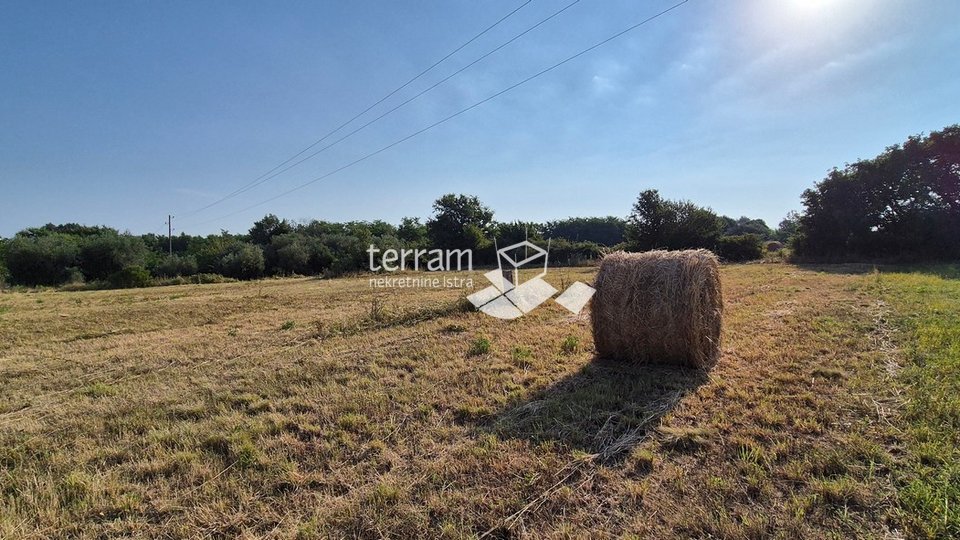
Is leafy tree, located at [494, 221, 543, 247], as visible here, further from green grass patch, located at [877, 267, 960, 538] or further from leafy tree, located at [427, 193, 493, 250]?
green grass patch, located at [877, 267, 960, 538]

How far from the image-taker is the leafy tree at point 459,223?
41.8 metres

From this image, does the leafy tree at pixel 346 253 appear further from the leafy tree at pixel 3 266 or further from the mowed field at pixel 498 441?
the mowed field at pixel 498 441

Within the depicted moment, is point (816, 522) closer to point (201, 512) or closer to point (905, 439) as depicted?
point (905, 439)

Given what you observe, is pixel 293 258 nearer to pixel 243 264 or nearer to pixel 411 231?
pixel 243 264

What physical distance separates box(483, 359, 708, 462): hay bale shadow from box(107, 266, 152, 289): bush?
33891 millimetres

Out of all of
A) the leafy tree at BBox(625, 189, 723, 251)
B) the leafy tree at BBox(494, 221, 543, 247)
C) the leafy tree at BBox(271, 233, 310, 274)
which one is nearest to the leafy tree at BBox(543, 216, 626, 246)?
the leafy tree at BBox(494, 221, 543, 247)

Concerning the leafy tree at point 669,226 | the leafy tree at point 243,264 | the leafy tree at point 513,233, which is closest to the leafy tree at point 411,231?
the leafy tree at point 513,233

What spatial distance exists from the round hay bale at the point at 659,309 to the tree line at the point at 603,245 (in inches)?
912

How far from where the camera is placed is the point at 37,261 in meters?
32.1

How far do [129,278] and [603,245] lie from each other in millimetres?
36052

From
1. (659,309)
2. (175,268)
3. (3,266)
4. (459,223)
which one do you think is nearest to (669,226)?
(459,223)

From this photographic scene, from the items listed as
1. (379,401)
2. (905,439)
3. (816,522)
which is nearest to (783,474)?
(816,522)

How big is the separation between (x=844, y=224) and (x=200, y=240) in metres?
67.4

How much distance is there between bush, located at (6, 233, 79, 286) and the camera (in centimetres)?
3183
